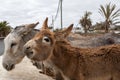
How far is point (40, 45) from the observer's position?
6500mm

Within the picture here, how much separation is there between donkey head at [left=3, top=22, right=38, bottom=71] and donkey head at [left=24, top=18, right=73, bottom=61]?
206 centimetres

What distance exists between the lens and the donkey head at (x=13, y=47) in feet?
28.6

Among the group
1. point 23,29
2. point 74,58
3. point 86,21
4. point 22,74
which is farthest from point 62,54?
point 86,21

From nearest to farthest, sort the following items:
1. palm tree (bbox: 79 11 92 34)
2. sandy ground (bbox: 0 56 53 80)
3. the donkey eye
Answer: the donkey eye → sandy ground (bbox: 0 56 53 80) → palm tree (bbox: 79 11 92 34)

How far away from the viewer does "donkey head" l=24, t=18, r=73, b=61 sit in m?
6.32

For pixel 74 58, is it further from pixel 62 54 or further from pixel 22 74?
pixel 22 74

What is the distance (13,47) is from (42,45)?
7.94 ft

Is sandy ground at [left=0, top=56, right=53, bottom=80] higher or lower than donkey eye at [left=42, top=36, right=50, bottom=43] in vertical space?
lower

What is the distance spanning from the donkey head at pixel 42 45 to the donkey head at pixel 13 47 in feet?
6.77

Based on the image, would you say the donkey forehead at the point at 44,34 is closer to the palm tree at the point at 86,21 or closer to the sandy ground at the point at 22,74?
the sandy ground at the point at 22,74

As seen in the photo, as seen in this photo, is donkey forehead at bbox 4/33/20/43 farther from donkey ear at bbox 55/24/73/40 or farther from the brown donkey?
donkey ear at bbox 55/24/73/40

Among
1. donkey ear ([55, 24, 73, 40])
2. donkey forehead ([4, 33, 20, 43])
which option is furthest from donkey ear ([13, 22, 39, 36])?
donkey ear ([55, 24, 73, 40])

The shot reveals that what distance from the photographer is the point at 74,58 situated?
693 centimetres

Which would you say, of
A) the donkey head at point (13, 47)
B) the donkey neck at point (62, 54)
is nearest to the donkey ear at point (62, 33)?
the donkey neck at point (62, 54)
